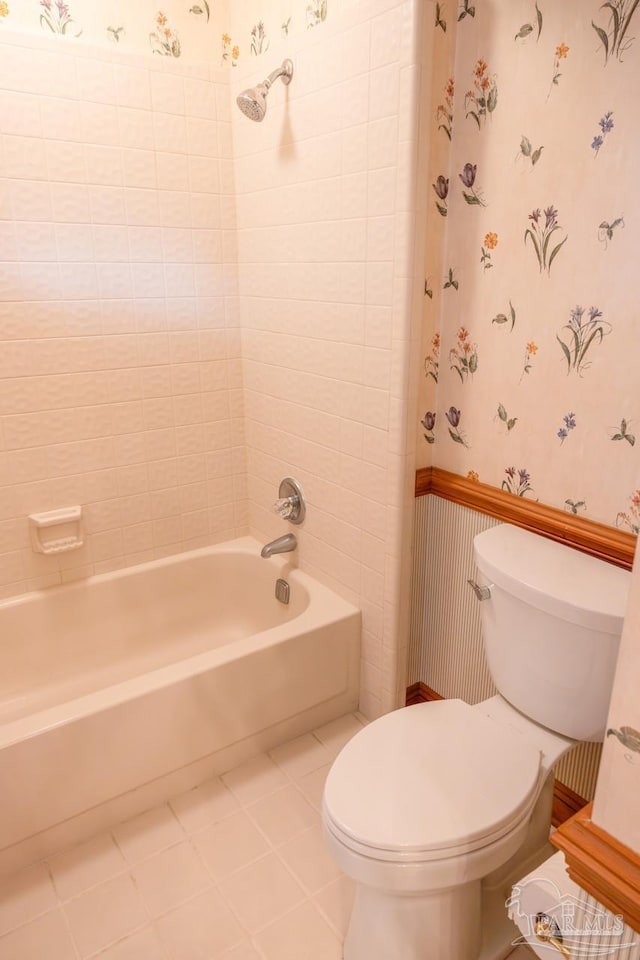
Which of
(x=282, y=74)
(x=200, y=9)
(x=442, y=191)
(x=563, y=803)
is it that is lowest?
(x=563, y=803)

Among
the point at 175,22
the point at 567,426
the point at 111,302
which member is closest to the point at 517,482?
the point at 567,426

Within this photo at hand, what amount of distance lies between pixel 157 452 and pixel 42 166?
95cm

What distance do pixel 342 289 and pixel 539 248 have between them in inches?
22.7

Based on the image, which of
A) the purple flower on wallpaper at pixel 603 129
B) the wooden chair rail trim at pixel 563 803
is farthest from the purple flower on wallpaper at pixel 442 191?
the wooden chair rail trim at pixel 563 803

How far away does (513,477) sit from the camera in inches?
63.1

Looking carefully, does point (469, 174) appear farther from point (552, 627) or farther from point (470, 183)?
point (552, 627)

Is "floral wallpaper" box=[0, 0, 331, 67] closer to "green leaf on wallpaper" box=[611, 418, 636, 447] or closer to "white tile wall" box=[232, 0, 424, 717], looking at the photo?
"white tile wall" box=[232, 0, 424, 717]

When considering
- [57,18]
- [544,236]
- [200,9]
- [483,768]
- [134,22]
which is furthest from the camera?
[200,9]

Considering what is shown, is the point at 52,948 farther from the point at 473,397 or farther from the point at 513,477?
the point at 473,397

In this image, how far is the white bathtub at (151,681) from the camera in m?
1.58

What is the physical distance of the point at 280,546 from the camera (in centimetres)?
221

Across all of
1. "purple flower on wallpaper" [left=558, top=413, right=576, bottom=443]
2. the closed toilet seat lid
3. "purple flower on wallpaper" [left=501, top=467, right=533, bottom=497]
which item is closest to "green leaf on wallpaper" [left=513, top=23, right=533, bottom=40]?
"purple flower on wallpaper" [left=558, top=413, right=576, bottom=443]

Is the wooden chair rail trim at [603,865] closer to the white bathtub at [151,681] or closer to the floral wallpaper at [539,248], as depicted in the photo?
the floral wallpaper at [539,248]

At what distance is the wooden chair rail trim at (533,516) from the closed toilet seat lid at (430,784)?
1.50 ft
